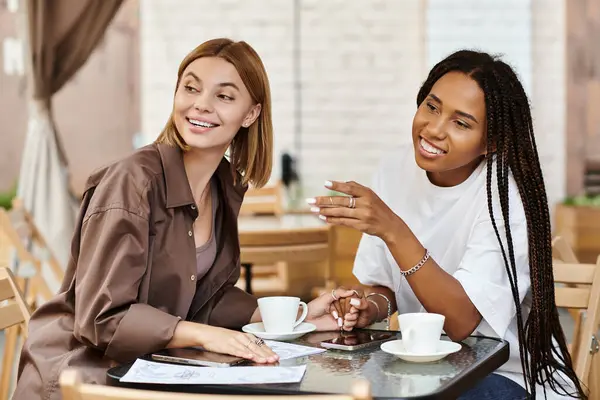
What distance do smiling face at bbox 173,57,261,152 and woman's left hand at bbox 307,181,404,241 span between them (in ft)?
1.24

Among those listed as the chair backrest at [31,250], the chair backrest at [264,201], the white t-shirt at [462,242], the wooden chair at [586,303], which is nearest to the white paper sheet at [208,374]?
the white t-shirt at [462,242]

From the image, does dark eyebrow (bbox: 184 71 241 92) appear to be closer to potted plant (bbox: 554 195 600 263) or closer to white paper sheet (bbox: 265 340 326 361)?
white paper sheet (bbox: 265 340 326 361)

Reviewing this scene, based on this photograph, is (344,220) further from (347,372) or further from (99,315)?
(99,315)

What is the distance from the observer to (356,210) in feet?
6.34

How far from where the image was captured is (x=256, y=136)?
236 centimetres

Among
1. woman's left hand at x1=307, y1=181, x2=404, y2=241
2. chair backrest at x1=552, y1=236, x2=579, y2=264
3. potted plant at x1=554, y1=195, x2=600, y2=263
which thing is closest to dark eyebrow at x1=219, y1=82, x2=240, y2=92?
woman's left hand at x1=307, y1=181, x2=404, y2=241

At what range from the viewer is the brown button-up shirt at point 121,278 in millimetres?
1851

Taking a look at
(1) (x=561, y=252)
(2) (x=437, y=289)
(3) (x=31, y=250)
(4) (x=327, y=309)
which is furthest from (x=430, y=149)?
(3) (x=31, y=250)

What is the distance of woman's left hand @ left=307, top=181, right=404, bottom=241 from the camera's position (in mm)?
1902

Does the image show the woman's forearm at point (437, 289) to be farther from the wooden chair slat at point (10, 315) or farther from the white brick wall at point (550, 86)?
the white brick wall at point (550, 86)

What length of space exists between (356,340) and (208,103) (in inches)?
25.9

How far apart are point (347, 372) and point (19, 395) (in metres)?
0.80

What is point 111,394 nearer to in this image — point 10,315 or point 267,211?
point 10,315

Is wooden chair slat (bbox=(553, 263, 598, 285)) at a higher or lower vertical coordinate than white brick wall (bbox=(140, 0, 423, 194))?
lower
